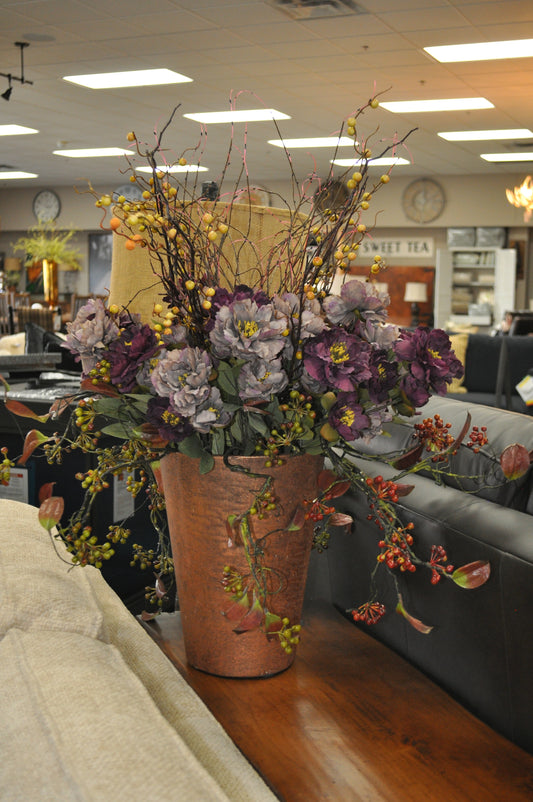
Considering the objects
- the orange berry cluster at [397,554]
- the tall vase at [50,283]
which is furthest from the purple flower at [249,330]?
the tall vase at [50,283]

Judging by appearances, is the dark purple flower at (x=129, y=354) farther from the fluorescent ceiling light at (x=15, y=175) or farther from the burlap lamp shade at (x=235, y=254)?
the fluorescent ceiling light at (x=15, y=175)

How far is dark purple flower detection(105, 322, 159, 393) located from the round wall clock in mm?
14001

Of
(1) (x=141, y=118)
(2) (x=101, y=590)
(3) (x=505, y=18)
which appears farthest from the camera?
(1) (x=141, y=118)

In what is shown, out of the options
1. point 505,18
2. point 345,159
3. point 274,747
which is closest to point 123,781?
point 274,747

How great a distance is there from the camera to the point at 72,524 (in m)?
1.07

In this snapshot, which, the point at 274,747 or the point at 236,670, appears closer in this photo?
the point at 274,747

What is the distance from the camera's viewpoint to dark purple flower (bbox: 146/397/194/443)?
948 mm

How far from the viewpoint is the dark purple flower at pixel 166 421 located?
0.95 metres

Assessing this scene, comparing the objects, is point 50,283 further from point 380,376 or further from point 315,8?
point 380,376

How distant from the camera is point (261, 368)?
0.93m

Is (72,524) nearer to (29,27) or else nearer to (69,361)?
(69,361)

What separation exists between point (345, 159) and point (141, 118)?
12.4ft

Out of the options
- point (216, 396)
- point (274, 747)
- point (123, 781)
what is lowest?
point (274, 747)

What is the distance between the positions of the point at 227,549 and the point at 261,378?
0.23 metres
